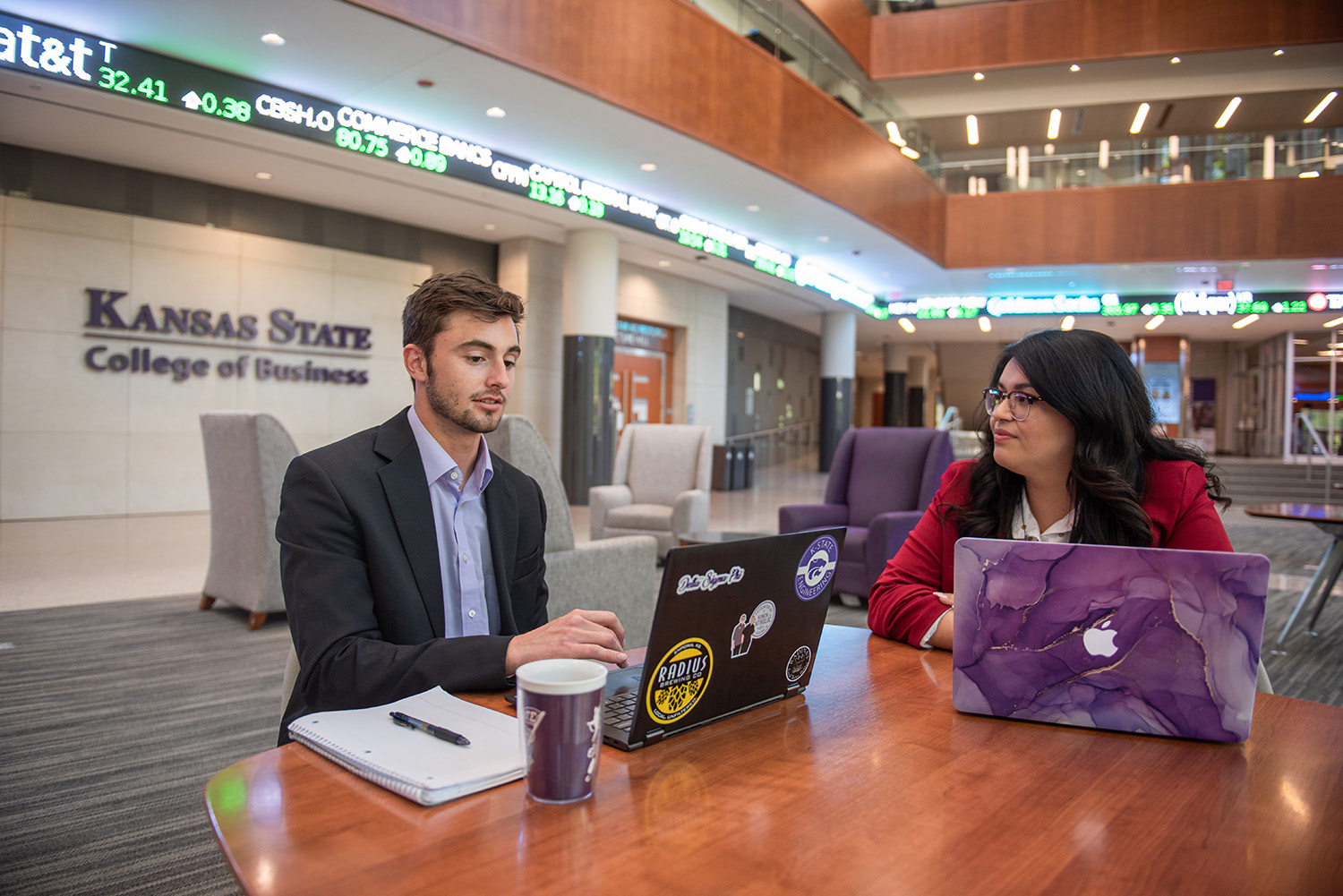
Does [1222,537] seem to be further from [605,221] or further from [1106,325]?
[1106,325]

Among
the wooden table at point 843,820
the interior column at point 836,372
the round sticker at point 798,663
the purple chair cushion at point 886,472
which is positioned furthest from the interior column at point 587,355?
the wooden table at point 843,820

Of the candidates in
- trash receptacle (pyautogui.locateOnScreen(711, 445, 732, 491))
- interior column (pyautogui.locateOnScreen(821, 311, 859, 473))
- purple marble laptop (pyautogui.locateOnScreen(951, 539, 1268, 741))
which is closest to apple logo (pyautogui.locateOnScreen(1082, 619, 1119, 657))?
purple marble laptop (pyautogui.locateOnScreen(951, 539, 1268, 741))

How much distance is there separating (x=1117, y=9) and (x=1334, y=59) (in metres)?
3.58

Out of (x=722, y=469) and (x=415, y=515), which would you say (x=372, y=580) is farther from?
(x=722, y=469)

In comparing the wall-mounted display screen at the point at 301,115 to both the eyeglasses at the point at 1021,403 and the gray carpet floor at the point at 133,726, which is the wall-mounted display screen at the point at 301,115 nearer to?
the gray carpet floor at the point at 133,726

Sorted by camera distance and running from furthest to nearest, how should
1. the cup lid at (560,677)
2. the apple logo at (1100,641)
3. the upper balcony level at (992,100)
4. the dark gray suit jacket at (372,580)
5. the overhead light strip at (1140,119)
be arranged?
the overhead light strip at (1140,119) < the upper balcony level at (992,100) < the dark gray suit jacket at (372,580) < the apple logo at (1100,641) < the cup lid at (560,677)

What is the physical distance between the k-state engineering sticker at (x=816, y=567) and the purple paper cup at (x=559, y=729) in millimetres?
368

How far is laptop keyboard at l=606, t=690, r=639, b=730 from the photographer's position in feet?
3.23

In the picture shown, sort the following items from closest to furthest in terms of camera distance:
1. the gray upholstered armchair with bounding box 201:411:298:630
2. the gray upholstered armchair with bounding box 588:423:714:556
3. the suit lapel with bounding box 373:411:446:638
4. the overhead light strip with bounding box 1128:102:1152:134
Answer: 1. the suit lapel with bounding box 373:411:446:638
2. the gray upholstered armchair with bounding box 201:411:298:630
3. the gray upholstered armchair with bounding box 588:423:714:556
4. the overhead light strip with bounding box 1128:102:1152:134

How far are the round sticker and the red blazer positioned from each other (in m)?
0.33

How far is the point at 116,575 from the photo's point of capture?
5168 millimetres

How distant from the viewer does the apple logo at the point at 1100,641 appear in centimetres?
104

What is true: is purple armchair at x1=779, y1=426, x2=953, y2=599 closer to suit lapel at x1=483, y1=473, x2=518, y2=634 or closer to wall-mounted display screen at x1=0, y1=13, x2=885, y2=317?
suit lapel at x1=483, y1=473, x2=518, y2=634

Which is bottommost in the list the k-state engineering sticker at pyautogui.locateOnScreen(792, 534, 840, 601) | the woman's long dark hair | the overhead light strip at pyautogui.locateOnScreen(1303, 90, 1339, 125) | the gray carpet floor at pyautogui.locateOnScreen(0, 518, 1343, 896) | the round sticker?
the gray carpet floor at pyautogui.locateOnScreen(0, 518, 1343, 896)
